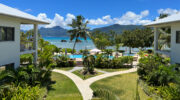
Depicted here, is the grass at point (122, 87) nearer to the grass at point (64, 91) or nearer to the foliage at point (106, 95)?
Answer: the grass at point (64, 91)

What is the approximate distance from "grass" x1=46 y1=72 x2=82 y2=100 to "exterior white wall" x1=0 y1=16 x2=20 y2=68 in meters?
4.43

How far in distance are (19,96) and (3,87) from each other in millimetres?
1103

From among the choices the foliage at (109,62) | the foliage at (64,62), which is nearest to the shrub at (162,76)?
the foliage at (109,62)

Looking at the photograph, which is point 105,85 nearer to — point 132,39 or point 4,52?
point 4,52

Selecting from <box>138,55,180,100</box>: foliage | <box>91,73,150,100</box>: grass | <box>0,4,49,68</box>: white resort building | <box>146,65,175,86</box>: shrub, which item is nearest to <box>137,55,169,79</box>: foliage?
<box>138,55,180,100</box>: foliage

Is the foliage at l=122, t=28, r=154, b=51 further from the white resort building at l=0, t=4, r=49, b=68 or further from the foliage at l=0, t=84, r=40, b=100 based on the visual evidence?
the foliage at l=0, t=84, r=40, b=100

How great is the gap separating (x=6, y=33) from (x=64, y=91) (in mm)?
7040

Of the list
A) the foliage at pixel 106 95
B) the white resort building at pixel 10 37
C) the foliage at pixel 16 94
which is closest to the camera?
the foliage at pixel 106 95

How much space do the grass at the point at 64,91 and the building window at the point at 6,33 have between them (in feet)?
19.0

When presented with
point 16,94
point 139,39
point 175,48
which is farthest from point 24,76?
point 139,39

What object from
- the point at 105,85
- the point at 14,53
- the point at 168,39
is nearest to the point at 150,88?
the point at 105,85

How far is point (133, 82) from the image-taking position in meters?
14.0

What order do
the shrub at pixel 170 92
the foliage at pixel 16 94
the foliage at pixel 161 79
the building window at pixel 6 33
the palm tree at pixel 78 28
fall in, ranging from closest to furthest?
1. the foliage at pixel 16 94
2. the shrub at pixel 170 92
3. the foliage at pixel 161 79
4. the building window at pixel 6 33
5. the palm tree at pixel 78 28

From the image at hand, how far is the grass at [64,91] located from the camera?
33.9 ft
